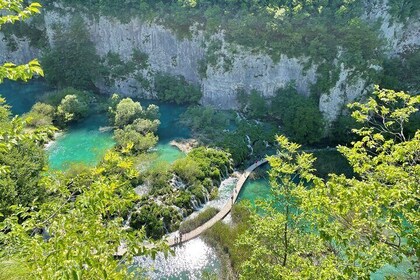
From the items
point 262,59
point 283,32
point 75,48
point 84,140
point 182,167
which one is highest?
point 283,32

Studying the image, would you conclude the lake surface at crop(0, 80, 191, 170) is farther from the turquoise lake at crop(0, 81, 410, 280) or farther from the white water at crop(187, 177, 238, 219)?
the white water at crop(187, 177, 238, 219)

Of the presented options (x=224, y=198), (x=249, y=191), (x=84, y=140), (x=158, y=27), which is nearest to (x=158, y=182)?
(x=224, y=198)

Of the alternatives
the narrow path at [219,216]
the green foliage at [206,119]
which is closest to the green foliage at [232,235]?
the narrow path at [219,216]

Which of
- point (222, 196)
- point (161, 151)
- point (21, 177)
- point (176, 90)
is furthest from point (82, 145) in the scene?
point (222, 196)

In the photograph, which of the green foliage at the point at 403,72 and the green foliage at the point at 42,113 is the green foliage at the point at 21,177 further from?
the green foliage at the point at 403,72

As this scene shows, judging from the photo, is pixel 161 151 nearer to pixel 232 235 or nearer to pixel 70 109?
pixel 70 109

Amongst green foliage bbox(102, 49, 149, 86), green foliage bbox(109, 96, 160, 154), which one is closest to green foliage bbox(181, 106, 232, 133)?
green foliage bbox(109, 96, 160, 154)

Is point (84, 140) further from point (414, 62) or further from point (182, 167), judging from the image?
point (414, 62)
